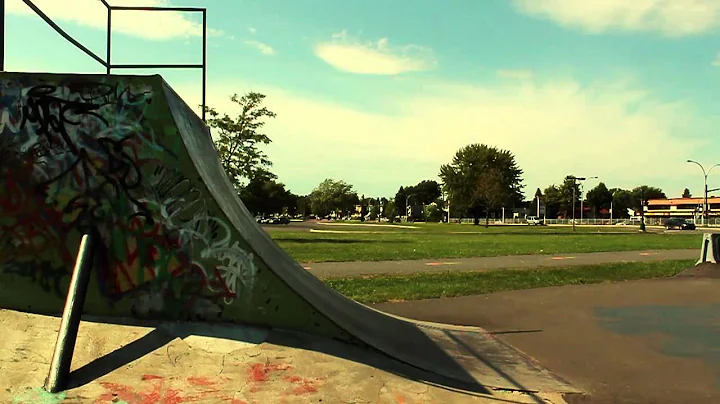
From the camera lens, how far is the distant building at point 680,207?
118 meters

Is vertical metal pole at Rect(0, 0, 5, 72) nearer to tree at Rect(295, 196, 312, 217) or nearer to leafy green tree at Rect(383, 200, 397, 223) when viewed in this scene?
Answer: leafy green tree at Rect(383, 200, 397, 223)

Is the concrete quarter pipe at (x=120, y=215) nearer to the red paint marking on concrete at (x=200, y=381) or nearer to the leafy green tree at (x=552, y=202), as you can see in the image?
the red paint marking on concrete at (x=200, y=381)

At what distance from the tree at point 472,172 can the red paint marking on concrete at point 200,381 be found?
7910 cm

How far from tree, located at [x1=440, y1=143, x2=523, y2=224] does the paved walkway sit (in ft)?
203

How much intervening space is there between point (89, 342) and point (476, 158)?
84.0m

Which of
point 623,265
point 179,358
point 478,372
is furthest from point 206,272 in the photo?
point 623,265

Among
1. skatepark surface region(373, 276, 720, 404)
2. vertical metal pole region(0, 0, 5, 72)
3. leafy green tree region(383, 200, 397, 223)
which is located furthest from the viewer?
leafy green tree region(383, 200, 397, 223)

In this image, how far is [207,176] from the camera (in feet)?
18.9

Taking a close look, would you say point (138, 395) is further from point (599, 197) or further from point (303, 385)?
point (599, 197)

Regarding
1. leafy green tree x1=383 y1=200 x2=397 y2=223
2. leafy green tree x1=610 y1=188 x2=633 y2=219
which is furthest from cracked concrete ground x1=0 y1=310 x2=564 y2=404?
leafy green tree x1=610 y1=188 x2=633 y2=219

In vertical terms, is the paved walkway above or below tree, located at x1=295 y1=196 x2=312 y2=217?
below

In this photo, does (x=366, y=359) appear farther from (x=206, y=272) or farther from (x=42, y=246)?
(x=42, y=246)

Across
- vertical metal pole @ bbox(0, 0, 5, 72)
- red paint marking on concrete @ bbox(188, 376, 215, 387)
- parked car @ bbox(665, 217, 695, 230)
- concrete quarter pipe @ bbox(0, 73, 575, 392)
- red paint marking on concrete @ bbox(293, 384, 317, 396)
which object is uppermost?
vertical metal pole @ bbox(0, 0, 5, 72)

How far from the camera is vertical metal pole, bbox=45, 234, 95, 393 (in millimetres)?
4219
